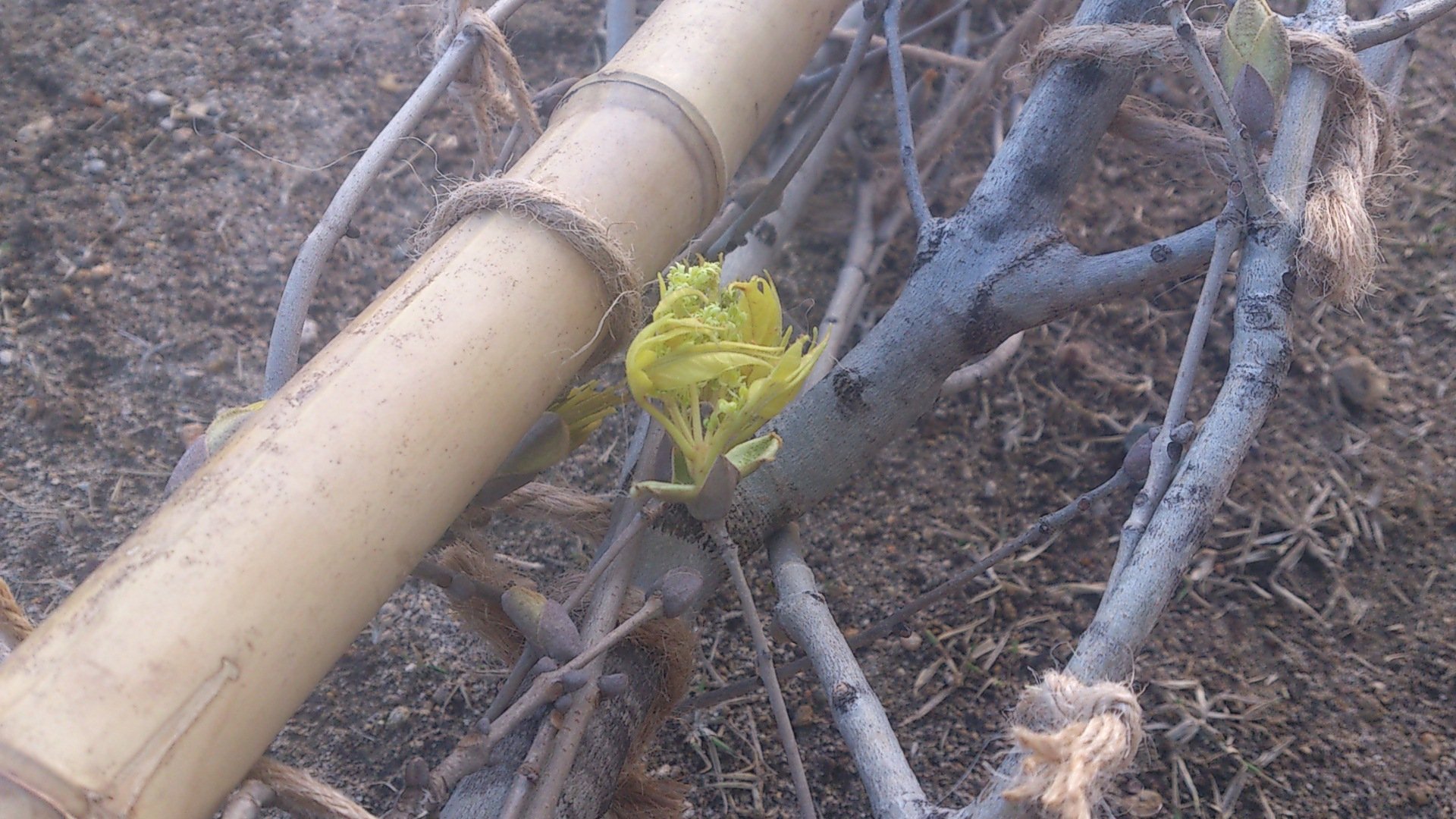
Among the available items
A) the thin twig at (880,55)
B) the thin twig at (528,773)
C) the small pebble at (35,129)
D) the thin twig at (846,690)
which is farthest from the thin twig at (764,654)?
the small pebble at (35,129)

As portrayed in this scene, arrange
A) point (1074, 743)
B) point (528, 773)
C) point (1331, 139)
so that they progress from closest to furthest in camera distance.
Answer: point (1074, 743) → point (528, 773) → point (1331, 139)

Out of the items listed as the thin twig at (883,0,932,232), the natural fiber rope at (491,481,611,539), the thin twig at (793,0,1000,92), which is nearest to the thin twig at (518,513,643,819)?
the natural fiber rope at (491,481,611,539)

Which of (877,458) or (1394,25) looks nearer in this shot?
(1394,25)

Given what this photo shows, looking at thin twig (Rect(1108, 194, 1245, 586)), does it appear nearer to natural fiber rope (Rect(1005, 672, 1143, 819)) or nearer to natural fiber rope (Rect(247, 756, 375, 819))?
natural fiber rope (Rect(1005, 672, 1143, 819))

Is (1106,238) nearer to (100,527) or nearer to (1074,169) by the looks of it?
(1074,169)

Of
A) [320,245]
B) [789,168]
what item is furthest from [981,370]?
[320,245]

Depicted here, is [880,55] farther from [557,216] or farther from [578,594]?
[578,594]
